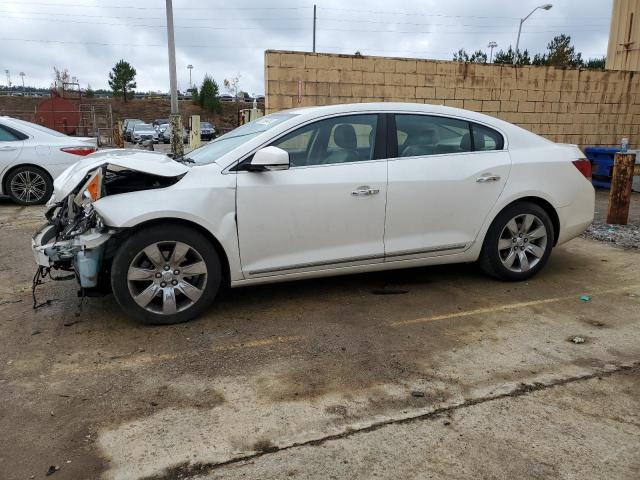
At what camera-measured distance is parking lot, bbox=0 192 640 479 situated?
247 cm

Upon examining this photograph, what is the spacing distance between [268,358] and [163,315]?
0.93 m

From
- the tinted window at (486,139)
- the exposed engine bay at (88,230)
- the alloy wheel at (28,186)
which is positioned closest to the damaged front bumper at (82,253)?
the exposed engine bay at (88,230)

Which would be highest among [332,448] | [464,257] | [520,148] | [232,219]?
[520,148]

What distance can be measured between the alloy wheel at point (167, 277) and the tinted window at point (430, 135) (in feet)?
6.07

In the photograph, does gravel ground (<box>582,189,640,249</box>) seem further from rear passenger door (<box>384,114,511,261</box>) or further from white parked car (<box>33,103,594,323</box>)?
rear passenger door (<box>384,114,511,261</box>)

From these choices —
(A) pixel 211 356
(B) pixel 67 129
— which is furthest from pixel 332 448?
(B) pixel 67 129

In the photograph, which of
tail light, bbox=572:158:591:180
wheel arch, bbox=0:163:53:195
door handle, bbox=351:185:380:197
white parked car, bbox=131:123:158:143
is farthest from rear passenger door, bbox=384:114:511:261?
white parked car, bbox=131:123:158:143

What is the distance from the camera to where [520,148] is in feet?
15.7

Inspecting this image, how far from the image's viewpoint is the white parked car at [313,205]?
379 cm

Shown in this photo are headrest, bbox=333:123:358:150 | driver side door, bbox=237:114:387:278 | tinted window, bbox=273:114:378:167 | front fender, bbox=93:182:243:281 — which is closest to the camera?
front fender, bbox=93:182:243:281

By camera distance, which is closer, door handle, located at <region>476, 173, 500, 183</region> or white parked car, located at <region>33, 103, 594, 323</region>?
white parked car, located at <region>33, 103, 594, 323</region>

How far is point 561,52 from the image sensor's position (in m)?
36.8

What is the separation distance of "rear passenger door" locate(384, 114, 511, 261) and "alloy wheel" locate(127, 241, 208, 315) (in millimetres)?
1510

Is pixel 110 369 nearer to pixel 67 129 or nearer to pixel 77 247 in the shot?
pixel 77 247
